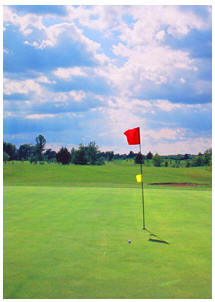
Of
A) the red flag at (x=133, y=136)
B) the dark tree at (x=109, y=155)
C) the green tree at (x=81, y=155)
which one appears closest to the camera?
the red flag at (x=133, y=136)

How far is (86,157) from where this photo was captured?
314ft

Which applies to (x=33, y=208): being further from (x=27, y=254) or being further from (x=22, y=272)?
(x=22, y=272)

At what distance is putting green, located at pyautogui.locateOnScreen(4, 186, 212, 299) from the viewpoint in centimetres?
586

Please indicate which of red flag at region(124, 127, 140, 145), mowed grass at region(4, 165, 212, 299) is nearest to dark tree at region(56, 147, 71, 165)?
mowed grass at region(4, 165, 212, 299)

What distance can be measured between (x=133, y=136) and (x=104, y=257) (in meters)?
5.07

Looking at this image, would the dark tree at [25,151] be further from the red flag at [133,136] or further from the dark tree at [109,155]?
the red flag at [133,136]

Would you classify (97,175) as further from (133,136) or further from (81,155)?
(81,155)

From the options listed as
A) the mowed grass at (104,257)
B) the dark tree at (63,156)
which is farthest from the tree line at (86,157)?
the mowed grass at (104,257)

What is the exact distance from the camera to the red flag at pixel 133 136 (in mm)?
11516

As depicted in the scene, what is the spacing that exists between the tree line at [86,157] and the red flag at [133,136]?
2291 inches

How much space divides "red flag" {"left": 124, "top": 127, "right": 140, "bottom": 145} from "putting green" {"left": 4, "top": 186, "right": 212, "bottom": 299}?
2970 millimetres

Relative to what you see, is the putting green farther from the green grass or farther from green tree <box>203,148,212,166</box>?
green tree <box>203,148,212,166</box>

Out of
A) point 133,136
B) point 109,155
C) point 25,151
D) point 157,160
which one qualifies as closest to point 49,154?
point 25,151

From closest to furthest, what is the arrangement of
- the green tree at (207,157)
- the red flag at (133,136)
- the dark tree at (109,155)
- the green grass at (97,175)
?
1. the red flag at (133,136)
2. the green grass at (97,175)
3. the green tree at (207,157)
4. the dark tree at (109,155)
